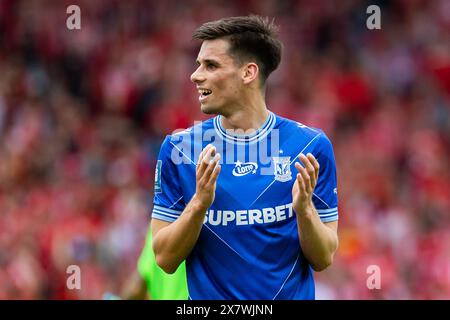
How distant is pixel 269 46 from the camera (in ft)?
17.7

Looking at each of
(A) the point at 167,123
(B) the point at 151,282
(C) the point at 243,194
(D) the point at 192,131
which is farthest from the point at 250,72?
(A) the point at 167,123

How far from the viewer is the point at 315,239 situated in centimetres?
Answer: 494

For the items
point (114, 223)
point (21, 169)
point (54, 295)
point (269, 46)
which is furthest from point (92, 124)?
point (269, 46)

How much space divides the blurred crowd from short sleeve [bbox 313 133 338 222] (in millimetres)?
4913

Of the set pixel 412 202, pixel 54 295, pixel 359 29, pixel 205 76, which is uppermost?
pixel 359 29

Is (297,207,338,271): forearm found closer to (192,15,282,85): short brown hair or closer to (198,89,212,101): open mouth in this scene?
(198,89,212,101): open mouth

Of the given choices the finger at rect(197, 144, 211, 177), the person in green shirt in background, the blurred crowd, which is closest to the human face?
the finger at rect(197, 144, 211, 177)

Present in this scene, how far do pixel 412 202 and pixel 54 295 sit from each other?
13.2 ft

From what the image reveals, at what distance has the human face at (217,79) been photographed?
5145 millimetres

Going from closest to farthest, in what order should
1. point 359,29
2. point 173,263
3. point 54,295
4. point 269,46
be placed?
1. point 173,263
2. point 269,46
3. point 54,295
4. point 359,29

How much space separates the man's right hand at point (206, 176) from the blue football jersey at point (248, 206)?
0.25 m

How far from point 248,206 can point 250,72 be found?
0.71m

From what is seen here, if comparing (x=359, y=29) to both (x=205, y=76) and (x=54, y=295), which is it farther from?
(x=205, y=76)

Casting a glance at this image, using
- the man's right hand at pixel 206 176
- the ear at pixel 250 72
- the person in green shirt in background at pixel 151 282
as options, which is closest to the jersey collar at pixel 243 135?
the ear at pixel 250 72
